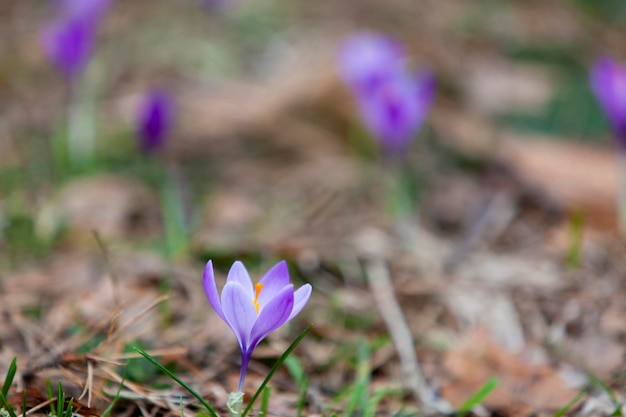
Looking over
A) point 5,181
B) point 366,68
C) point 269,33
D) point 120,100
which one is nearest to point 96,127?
point 120,100

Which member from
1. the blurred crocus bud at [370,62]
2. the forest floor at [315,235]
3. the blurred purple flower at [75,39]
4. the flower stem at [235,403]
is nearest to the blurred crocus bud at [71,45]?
the blurred purple flower at [75,39]

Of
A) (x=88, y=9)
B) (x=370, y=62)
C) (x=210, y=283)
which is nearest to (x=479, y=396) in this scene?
(x=210, y=283)

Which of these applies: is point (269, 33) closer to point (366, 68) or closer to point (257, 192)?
point (257, 192)

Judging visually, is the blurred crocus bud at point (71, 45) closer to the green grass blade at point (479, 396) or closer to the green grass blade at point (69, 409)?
the green grass blade at point (69, 409)

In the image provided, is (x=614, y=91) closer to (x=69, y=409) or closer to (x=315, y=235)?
(x=315, y=235)

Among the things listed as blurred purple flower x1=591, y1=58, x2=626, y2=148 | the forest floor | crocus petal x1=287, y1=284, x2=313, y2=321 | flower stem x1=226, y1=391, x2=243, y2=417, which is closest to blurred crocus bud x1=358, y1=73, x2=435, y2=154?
the forest floor

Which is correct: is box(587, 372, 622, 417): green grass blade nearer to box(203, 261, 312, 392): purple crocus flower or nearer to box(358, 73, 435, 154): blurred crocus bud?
box(203, 261, 312, 392): purple crocus flower
